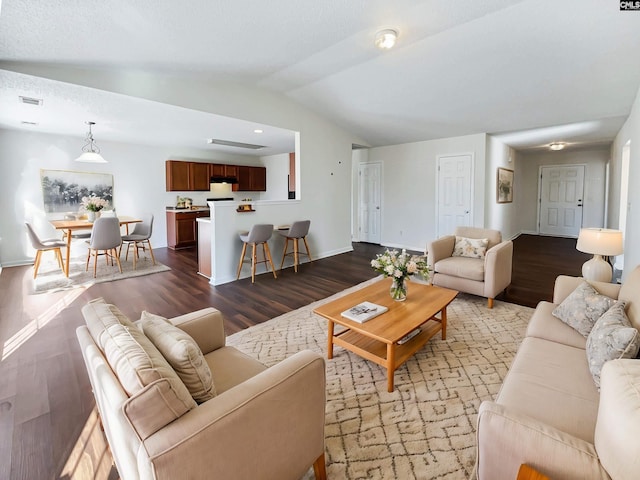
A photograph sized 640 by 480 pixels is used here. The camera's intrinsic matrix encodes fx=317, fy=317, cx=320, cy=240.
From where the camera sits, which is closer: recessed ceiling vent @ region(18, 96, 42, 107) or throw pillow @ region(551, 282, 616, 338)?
throw pillow @ region(551, 282, 616, 338)

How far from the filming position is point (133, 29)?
2.69 m

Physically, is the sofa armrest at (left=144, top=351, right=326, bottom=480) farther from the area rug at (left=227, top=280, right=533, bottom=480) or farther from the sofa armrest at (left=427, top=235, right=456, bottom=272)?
the sofa armrest at (left=427, top=235, right=456, bottom=272)

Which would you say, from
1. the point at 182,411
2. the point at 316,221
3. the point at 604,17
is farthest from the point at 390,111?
the point at 182,411

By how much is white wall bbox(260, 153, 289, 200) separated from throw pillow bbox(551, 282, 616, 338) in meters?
7.39

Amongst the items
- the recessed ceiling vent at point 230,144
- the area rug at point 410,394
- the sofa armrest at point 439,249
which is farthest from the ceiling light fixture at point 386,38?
the recessed ceiling vent at point 230,144

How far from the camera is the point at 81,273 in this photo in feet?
16.2

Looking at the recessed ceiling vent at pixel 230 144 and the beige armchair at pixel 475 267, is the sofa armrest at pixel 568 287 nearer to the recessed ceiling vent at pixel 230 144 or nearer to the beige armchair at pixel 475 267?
the beige armchair at pixel 475 267

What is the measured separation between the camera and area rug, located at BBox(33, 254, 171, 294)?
4344 mm

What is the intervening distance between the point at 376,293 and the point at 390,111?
3690mm

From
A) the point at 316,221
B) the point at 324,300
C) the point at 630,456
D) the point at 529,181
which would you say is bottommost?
the point at 324,300

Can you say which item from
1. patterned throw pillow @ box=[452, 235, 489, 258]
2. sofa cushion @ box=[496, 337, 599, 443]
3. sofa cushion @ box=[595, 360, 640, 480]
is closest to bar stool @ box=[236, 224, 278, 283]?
patterned throw pillow @ box=[452, 235, 489, 258]

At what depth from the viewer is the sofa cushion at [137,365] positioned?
3.14ft

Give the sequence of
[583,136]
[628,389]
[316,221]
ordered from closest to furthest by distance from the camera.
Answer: [628,389] < [316,221] < [583,136]

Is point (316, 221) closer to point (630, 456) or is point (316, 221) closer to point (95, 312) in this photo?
point (95, 312)
